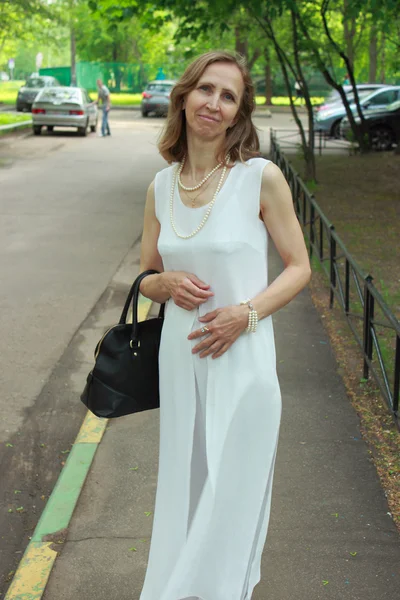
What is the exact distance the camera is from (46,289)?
9320 millimetres

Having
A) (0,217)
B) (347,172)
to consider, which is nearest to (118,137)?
(347,172)

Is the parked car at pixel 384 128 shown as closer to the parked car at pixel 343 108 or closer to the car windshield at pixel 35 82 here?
the parked car at pixel 343 108

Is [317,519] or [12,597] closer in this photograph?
[12,597]

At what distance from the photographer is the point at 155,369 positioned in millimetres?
3152

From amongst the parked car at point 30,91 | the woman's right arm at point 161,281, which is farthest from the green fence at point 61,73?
the woman's right arm at point 161,281

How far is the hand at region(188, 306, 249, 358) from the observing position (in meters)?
2.84

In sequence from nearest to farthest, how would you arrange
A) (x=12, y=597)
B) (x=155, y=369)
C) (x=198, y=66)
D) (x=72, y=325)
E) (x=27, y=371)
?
(x=198, y=66) < (x=155, y=369) < (x=12, y=597) < (x=27, y=371) < (x=72, y=325)

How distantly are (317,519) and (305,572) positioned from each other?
542 millimetres

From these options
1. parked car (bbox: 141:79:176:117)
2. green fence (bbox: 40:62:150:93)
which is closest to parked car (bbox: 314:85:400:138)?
parked car (bbox: 141:79:176:117)

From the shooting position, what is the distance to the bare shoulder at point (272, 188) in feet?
9.34

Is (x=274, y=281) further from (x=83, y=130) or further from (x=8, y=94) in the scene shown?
(x=8, y=94)

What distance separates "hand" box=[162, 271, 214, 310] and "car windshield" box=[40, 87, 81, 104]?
94.3 ft

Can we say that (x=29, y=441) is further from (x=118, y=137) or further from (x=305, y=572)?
(x=118, y=137)

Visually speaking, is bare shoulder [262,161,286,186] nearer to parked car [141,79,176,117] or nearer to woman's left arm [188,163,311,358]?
woman's left arm [188,163,311,358]
